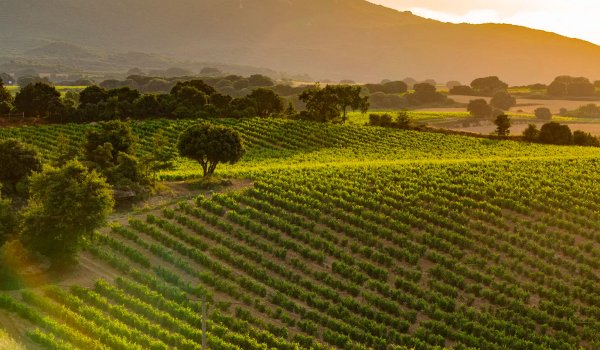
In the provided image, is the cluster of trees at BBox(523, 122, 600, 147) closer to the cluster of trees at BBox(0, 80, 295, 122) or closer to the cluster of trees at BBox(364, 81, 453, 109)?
the cluster of trees at BBox(0, 80, 295, 122)

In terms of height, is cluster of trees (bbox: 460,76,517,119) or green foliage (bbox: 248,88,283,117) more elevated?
cluster of trees (bbox: 460,76,517,119)

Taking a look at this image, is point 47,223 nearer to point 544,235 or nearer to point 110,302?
point 110,302

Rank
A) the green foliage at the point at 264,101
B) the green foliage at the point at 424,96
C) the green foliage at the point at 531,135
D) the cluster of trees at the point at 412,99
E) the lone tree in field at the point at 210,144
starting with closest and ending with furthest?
the lone tree in field at the point at 210,144, the green foliage at the point at 531,135, the green foliage at the point at 264,101, the cluster of trees at the point at 412,99, the green foliage at the point at 424,96

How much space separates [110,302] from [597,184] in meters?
47.7

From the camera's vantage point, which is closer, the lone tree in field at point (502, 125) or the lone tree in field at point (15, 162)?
the lone tree in field at point (15, 162)

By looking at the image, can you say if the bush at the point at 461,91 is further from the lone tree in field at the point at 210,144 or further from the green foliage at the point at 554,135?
the lone tree in field at the point at 210,144

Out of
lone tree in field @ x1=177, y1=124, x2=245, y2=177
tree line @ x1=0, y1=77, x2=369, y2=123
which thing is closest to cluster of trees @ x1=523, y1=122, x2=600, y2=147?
tree line @ x1=0, y1=77, x2=369, y2=123

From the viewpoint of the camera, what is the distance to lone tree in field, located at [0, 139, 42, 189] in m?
45.6

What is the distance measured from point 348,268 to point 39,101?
64.8 meters

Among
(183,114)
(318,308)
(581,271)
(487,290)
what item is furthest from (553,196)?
(183,114)

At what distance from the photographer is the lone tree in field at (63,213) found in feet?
105

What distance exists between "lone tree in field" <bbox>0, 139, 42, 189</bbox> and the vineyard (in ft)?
37.1

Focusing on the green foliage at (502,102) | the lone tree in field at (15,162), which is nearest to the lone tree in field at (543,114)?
the green foliage at (502,102)

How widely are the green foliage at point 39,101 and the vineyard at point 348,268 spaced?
118 ft
